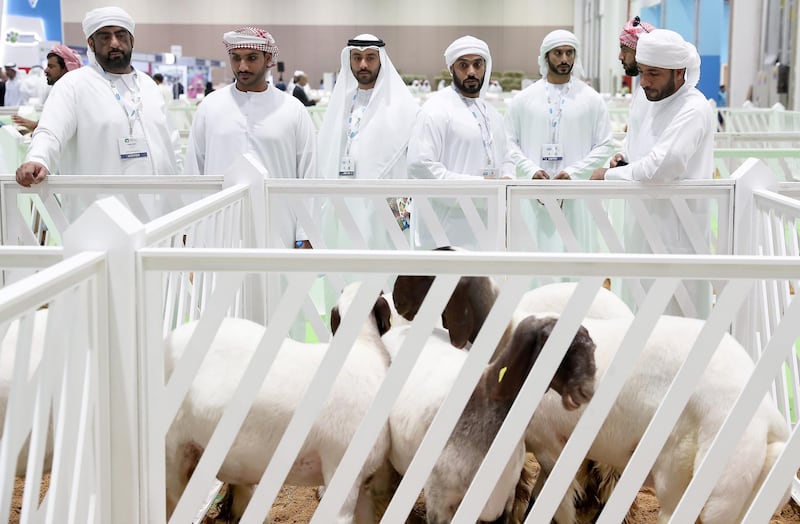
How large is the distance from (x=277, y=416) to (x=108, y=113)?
2.57 metres

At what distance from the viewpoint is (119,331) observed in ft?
5.72

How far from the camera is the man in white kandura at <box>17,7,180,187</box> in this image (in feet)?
13.8

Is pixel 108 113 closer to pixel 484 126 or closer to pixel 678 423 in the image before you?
pixel 484 126

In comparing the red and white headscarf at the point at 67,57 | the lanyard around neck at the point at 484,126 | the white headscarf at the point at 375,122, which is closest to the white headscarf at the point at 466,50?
the lanyard around neck at the point at 484,126

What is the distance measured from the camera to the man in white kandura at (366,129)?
452 centimetres

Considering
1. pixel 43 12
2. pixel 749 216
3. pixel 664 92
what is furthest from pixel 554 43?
pixel 43 12

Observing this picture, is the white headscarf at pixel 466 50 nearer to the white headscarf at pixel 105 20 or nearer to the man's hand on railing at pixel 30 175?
the white headscarf at pixel 105 20

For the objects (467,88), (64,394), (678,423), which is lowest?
(678,423)

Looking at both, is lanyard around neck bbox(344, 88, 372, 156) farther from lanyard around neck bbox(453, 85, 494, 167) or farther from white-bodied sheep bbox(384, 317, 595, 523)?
white-bodied sheep bbox(384, 317, 595, 523)

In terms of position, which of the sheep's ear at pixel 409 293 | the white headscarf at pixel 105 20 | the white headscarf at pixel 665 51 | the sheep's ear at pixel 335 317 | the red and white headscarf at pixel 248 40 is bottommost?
the sheep's ear at pixel 335 317

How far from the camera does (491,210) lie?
131 inches

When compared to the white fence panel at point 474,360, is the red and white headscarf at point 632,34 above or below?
above

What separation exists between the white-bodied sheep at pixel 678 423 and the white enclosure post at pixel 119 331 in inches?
35.3

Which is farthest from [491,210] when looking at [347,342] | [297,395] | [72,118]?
[72,118]
